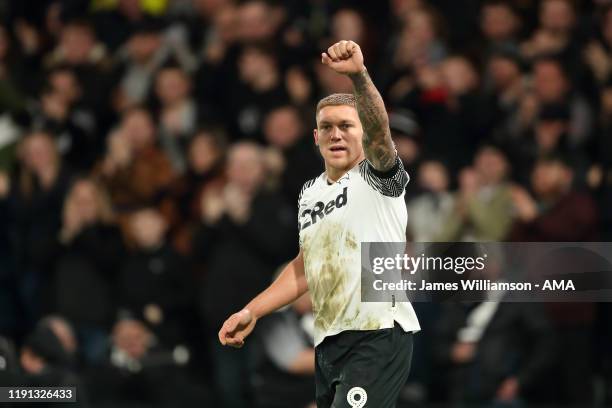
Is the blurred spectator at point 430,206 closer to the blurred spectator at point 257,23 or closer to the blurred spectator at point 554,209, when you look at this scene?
the blurred spectator at point 554,209

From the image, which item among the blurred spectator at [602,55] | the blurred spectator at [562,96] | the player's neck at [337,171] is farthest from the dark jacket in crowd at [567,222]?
the player's neck at [337,171]

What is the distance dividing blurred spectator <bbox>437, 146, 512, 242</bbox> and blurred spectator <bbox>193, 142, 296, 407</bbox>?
1240mm

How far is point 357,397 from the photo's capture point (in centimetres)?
576

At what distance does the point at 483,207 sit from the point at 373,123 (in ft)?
14.5

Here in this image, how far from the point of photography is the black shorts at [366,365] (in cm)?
578

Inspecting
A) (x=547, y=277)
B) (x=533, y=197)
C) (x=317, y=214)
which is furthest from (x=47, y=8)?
(x=317, y=214)

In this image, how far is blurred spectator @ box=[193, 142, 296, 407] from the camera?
1011cm

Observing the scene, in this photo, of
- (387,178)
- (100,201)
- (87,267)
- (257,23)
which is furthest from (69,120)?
(387,178)

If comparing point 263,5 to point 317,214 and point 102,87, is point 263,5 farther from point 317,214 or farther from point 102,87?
point 317,214

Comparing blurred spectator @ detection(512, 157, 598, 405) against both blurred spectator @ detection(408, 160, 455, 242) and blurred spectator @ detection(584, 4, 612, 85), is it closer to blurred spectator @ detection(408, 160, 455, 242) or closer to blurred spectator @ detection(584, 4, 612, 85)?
blurred spectator @ detection(408, 160, 455, 242)

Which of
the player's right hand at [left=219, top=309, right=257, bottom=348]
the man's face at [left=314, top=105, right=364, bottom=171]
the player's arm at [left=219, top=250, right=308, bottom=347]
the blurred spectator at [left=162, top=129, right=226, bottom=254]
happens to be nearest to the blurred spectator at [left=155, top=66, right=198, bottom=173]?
the blurred spectator at [left=162, top=129, right=226, bottom=254]

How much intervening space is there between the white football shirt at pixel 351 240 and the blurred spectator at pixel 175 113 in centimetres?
557

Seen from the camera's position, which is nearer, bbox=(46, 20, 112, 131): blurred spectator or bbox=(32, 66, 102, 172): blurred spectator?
bbox=(32, 66, 102, 172): blurred spectator

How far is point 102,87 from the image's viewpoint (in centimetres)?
1232
